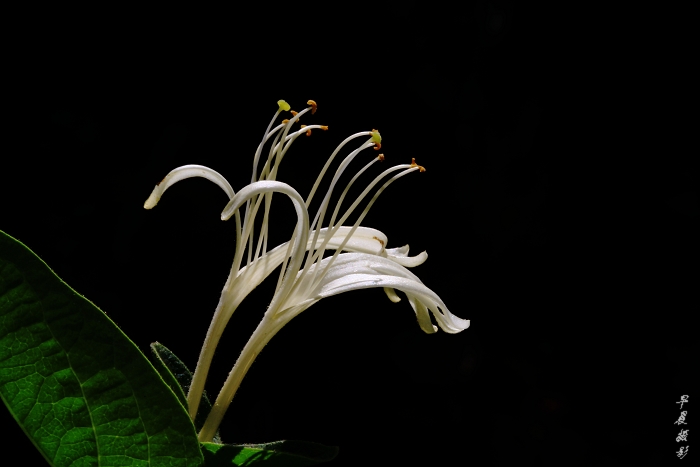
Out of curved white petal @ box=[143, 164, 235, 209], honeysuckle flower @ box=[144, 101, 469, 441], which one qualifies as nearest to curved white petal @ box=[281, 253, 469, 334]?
honeysuckle flower @ box=[144, 101, 469, 441]

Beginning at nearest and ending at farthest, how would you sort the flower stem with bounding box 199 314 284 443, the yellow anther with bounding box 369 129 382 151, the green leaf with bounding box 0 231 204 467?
1. the green leaf with bounding box 0 231 204 467
2. the flower stem with bounding box 199 314 284 443
3. the yellow anther with bounding box 369 129 382 151

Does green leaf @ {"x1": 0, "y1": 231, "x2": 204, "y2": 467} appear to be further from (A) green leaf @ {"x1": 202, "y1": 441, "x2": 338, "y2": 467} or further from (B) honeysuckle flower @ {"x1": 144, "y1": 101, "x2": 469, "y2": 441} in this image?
(B) honeysuckle flower @ {"x1": 144, "y1": 101, "x2": 469, "y2": 441}

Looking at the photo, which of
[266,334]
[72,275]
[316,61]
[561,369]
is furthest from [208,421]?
[561,369]

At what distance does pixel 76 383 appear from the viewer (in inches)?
14.6

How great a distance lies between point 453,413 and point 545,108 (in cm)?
85

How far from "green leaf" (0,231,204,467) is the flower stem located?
0.13 metres

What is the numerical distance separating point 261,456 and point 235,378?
0.13 m

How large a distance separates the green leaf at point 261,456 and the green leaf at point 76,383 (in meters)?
0.04

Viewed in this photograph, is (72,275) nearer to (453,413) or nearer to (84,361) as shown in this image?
(453,413)

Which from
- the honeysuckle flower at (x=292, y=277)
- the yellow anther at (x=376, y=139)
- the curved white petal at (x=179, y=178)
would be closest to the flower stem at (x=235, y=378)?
the honeysuckle flower at (x=292, y=277)

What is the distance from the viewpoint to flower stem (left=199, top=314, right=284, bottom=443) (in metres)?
0.53

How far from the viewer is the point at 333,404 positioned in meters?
1.73

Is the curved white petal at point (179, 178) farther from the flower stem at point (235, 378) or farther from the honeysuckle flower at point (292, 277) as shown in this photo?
the flower stem at point (235, 378)

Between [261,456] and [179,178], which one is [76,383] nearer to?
[261,456]
